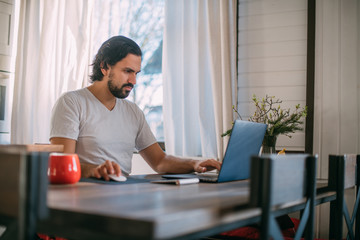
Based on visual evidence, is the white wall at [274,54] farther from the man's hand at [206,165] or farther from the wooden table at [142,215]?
the wooden table at [142,215]

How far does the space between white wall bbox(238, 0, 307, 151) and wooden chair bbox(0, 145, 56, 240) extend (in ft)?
7.55

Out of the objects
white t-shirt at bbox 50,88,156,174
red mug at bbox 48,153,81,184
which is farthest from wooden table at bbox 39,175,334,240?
white t-shirt at bbox 50,88,156,174

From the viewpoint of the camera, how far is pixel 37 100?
3.69 metres

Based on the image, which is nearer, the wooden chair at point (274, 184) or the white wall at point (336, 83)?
the wooden chair at point (274, 184)

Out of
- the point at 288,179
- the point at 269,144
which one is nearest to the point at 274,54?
the point at 269,144

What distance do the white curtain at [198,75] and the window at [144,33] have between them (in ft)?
1.00

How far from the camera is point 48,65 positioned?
3.69 metres

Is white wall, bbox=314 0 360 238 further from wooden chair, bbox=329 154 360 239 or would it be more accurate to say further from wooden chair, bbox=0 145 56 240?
wooden chair, bbox=0 145 56 240

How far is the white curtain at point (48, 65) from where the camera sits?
11.8 ft

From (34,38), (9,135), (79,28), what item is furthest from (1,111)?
(79,28)

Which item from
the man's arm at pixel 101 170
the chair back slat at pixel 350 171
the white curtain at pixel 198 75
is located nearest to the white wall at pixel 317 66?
the white curtain at pixel 198 75

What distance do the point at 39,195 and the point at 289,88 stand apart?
93.6 inches

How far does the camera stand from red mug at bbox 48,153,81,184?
1299 mm

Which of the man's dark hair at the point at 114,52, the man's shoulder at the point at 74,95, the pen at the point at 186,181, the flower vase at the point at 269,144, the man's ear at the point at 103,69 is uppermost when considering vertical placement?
the man's dark hair at the point at 114,52
